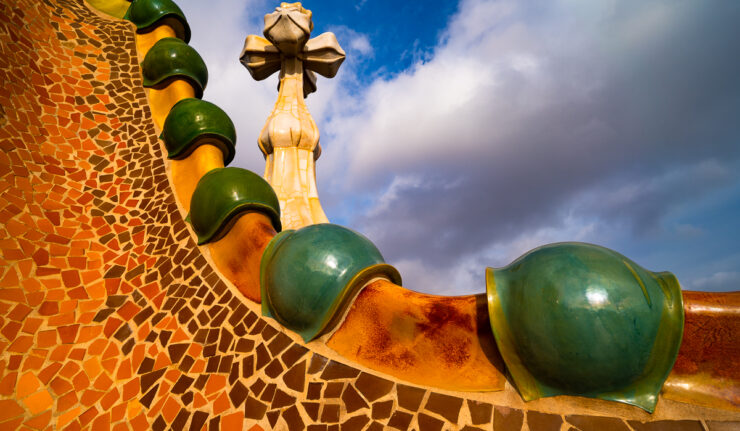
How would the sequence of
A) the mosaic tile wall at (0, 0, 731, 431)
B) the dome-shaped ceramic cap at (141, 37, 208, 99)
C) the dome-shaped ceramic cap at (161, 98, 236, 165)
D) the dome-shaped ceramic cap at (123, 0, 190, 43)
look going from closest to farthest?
the mosaic tile wall at (0, 0, 731, 431) → the dome-shaped ceramic cap at (161, 98, 236, 165) → the dome-shaped ceramic cap at (141, 37, 208, 99) → the dome-shaped ceramic cap at (123, 0, 190, 43)

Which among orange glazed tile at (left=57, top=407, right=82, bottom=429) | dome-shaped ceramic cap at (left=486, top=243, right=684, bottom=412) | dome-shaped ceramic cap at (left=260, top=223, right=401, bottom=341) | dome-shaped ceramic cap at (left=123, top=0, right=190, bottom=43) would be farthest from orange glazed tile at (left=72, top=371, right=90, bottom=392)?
dome-shaped ceramic cap at (left=123, top=0, right=190, bottom=43)

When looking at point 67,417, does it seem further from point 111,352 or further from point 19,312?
point 19,312

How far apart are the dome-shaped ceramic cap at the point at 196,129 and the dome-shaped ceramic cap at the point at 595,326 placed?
2996 mm

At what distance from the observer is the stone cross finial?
19.4 feet

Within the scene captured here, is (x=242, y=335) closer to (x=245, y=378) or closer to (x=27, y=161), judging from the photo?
(x=245, y=378)

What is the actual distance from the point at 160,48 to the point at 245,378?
3945mm

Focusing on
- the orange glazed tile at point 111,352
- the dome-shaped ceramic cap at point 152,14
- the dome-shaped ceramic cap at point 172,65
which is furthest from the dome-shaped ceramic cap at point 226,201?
the dome-shaped ceramic cap at point 152,14

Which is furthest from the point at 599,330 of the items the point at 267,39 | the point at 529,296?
the point at 267,39

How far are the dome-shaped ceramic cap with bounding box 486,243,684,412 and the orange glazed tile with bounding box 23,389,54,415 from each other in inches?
100

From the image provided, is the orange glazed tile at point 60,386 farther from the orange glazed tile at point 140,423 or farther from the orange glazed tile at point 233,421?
the orange glazed tile at point 233,421

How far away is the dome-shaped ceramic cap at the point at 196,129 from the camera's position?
337cm

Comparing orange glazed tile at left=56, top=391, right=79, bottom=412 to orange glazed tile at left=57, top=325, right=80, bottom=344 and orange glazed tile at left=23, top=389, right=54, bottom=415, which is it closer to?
orange glazed tile at left=23, top=389, right=54, bottom=415

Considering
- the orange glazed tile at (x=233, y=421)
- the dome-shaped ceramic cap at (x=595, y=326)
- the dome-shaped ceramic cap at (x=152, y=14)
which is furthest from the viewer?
the dome-shaped ceramic cap at (x=152, y=14)

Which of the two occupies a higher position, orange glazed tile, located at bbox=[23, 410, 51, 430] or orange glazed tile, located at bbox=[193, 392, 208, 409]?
orange glazed tile, located at bbox=[193, 392, 208, 409]
